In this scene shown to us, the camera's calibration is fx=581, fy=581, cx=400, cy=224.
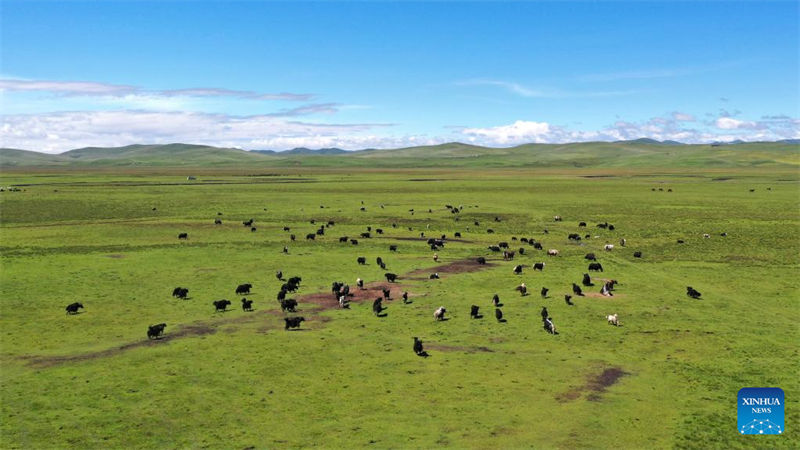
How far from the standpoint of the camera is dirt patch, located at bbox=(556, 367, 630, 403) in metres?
18.3

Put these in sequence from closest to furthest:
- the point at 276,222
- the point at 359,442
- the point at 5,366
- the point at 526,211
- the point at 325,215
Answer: the point at 359,442
the point at 5,366
the point at 276,222
the point at 325,215
the point at 526,211

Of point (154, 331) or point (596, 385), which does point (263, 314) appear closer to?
point (154, 331)

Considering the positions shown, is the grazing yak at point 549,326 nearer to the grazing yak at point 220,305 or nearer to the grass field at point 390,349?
the grass field at point 390,349

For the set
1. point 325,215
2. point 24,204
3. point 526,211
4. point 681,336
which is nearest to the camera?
point 681,336

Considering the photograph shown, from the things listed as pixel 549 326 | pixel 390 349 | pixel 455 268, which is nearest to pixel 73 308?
pixel 390 349

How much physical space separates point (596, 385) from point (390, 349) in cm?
786

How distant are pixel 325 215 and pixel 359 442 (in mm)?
58767

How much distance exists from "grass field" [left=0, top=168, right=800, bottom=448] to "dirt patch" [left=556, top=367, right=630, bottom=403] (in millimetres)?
91

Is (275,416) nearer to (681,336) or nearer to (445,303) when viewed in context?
(445,303)

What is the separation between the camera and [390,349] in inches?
907

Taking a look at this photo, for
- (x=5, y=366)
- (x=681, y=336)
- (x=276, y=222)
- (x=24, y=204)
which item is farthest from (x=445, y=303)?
(x=24, y=204)

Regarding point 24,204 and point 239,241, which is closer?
point 239,241

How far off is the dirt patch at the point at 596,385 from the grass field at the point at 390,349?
0.30 feet

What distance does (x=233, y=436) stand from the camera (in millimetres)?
15984
